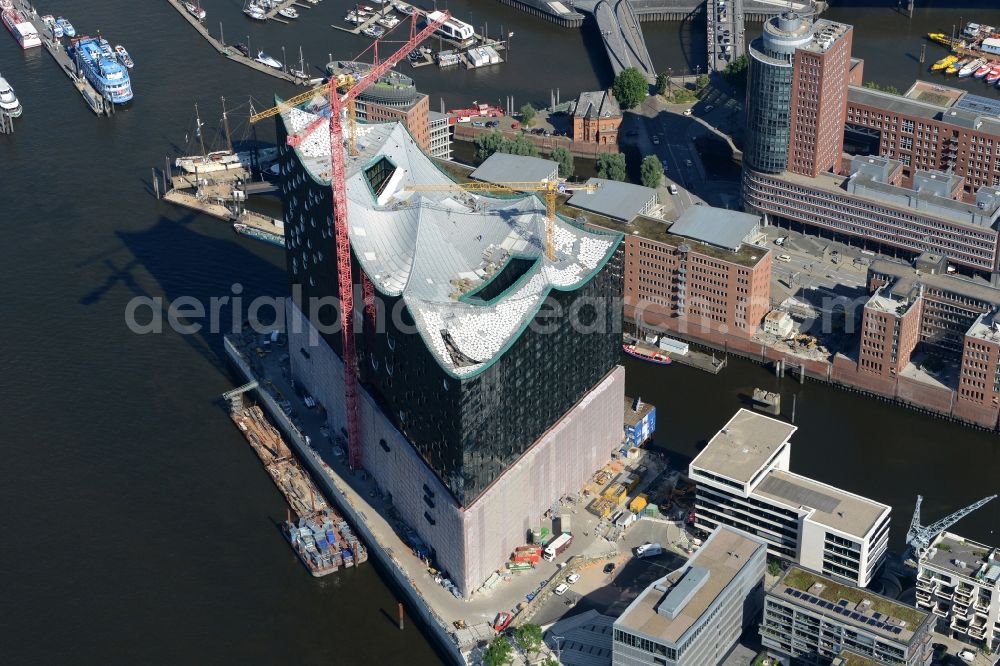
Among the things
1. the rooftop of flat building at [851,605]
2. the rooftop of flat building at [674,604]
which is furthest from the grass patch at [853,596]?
the rooftop of flat building at [674,604]

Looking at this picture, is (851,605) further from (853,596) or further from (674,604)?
(674,604)

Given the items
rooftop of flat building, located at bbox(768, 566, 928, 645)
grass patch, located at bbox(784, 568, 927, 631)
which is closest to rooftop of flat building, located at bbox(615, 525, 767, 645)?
rooftop of flat building, located at bbox(768, 566, 928, 645)

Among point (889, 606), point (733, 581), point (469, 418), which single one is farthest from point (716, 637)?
point (469, 418)

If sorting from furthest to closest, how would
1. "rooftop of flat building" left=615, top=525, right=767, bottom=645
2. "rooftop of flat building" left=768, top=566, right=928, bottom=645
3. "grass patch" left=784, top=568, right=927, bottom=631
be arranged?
"grass patch" left=784, top=568, right=927, bottom=631 < "rooftop of flat building" left=615, top=525, right=767, bottom=645 < "rooftop of flat building" left=768, top=566, right=928, bottom=645

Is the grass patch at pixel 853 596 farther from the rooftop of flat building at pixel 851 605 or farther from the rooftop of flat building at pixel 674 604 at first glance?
the rooftop of flat building at pixel 674 604

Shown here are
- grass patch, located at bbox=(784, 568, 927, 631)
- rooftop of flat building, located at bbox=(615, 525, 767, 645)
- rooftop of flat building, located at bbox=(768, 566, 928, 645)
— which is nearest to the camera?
rooftop of flat building, located at bbox=(768, 566, 928, 645)

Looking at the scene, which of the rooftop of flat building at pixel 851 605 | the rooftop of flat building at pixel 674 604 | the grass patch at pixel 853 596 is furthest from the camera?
the grass patch at pixel 853 596

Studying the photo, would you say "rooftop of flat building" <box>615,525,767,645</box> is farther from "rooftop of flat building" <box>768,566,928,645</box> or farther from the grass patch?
the grass patch

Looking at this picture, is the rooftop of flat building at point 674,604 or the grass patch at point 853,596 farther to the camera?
the grass patch at point 853,596
